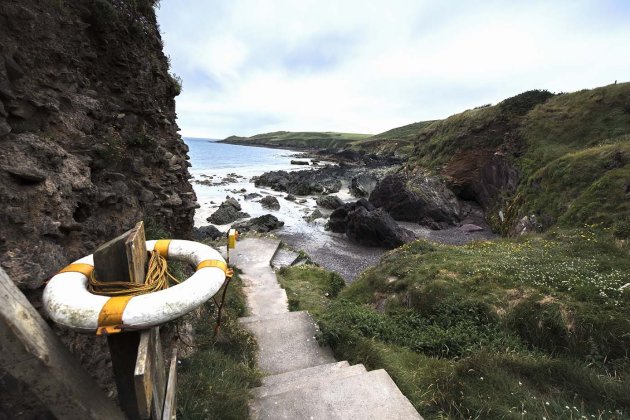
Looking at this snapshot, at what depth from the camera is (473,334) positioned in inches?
245

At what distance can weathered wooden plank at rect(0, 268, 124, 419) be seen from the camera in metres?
1.87

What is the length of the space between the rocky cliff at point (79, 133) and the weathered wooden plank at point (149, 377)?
163 cm

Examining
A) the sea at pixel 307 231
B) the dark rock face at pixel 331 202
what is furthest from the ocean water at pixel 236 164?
the dark rock face at pixel 331 202

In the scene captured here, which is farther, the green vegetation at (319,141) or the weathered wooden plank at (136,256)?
Answer: the green vegetation at (319,141)

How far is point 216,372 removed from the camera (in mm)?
4434

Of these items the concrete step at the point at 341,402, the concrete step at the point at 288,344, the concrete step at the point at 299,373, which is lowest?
the concrete step at the point at 288,344

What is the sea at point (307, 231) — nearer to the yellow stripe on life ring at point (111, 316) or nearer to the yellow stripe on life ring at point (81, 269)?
the yellow stripe on life ring at point (81, 269)

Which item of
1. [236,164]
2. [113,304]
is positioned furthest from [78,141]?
[236,164]

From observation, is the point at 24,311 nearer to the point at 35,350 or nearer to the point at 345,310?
the point at 35,350

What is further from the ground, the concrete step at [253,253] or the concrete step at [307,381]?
the concrete step at [307,381]

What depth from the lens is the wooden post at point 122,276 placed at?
2.47m

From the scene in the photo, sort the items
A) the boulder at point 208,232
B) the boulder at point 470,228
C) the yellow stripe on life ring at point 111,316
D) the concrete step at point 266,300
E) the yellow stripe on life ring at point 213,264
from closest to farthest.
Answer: the yellow stripe on life ring at point 111,316
the yellow stripe on life ring at point 213,264
the concrete step at point 266,300
the boulder at point 208,232
the boulder at point 470,228

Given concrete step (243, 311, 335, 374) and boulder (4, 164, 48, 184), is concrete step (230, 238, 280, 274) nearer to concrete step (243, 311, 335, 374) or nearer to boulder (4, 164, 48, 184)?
concrete step (243, 311, 335, 374)

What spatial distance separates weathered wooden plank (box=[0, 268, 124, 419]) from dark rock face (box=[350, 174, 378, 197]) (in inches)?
1334
